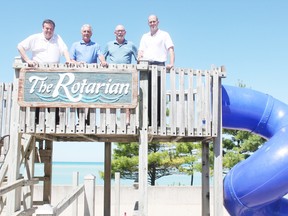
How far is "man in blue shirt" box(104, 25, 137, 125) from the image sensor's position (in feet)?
24.2

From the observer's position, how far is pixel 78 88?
6805 millimetres

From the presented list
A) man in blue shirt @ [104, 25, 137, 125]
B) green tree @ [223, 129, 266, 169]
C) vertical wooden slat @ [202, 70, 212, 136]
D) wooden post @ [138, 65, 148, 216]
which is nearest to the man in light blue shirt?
man in blue shirt @ [104, 25, 137, 125]

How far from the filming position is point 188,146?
91.7 ft

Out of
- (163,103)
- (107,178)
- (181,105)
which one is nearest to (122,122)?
(163,103)

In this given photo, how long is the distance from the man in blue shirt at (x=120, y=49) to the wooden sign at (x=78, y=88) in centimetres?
63

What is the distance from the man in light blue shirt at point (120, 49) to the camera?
24.2 feet

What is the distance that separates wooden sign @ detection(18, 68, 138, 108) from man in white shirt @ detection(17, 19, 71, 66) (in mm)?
412

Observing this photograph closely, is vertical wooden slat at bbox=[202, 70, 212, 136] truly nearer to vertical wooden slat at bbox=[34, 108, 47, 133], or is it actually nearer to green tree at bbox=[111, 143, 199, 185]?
vertical wooden slat at bbox=[34, 108, 47, 133]

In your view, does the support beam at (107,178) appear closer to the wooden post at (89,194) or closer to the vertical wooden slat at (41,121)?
the wooden post at (89,194)

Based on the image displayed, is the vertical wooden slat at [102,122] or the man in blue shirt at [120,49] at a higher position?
the man in blue shirt at [120,49]

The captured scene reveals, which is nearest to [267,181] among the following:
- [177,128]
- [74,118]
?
[177,128]

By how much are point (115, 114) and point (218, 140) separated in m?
1.79

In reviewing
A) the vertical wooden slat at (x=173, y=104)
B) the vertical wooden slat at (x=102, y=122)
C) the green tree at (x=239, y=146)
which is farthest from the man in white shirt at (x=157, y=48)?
the green tree at (x=239, y=146)

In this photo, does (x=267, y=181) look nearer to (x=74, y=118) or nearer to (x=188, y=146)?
(x=74, y=118)
